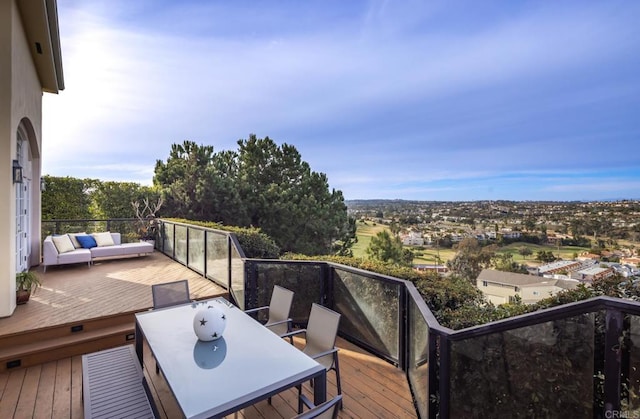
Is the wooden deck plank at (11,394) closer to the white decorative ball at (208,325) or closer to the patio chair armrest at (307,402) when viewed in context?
the white decorative ball at (208,325)

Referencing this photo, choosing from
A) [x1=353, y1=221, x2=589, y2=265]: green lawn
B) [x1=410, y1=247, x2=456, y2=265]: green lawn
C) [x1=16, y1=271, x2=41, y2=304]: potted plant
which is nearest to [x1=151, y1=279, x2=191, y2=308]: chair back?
[x1=16, y1=271, x2=41, y2=304]: potted plant

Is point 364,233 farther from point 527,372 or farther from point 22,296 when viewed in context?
point 527,372

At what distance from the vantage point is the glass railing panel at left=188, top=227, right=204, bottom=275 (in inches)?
277

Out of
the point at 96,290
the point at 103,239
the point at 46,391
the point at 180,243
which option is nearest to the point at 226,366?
the point at 46,391

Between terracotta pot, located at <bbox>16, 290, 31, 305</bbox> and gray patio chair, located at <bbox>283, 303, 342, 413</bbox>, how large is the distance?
486cm

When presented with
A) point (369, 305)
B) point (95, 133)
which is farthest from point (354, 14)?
point (95, 133)

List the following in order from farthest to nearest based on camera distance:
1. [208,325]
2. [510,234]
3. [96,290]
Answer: [510,234] < [96,290] < [208,325]

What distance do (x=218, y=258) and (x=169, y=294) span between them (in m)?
2.32

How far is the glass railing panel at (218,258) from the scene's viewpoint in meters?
5.86

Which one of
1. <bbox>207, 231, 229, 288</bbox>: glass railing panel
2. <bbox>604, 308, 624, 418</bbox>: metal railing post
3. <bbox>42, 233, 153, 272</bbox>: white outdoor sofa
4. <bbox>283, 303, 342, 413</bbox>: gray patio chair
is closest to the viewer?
<bbox>604, 308, 624, 418</bbox>: metal railing post

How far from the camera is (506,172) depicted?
24391 mm

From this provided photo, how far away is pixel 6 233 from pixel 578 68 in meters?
15.7

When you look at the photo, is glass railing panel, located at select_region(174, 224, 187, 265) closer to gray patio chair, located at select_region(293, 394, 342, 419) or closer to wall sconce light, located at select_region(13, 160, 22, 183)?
wall sconce light, located at select_region(13, 160, 22, 183)

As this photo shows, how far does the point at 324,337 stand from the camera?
2.85 m
